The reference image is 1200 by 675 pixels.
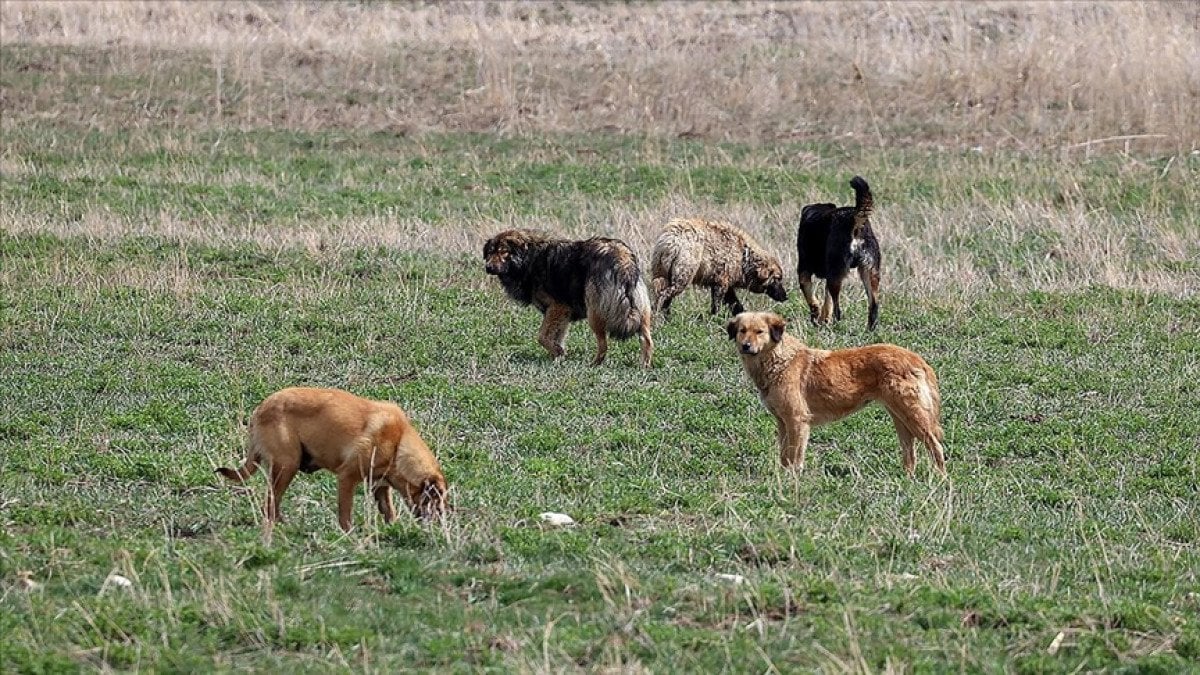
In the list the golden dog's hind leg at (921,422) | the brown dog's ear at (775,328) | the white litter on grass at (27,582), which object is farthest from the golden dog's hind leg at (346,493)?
Answer: the golden dog's hind leg at (921,422)

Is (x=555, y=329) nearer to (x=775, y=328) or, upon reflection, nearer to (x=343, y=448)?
(x=775, y=328)

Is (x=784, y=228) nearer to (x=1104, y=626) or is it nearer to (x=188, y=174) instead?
(x=188, y=174)

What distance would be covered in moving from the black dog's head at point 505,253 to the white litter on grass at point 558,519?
5.36 meters

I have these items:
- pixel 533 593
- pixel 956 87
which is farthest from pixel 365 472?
pixel 956 87

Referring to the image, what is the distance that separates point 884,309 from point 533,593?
28.5ft

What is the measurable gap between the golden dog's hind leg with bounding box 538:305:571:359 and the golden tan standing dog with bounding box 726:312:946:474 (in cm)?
337

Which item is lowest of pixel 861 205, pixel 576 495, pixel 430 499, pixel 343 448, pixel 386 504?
pixel 576 495

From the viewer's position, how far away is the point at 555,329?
1365 centimetres

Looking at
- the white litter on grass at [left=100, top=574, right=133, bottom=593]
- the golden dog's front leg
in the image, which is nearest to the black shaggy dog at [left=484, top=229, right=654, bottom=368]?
the golden dog's front leg

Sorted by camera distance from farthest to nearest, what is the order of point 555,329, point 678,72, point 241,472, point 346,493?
point 678,72, point 555,329, point 241,472, point 346,493

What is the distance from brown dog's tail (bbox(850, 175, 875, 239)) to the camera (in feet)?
46.1

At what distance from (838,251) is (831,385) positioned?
4.67 metres

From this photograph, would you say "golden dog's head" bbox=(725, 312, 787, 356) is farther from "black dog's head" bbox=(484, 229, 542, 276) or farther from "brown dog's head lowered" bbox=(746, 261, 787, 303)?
"brown dog's head lowered" bbox=(746, 261, 787, 303)

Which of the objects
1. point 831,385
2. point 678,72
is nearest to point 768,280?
point 831,385
